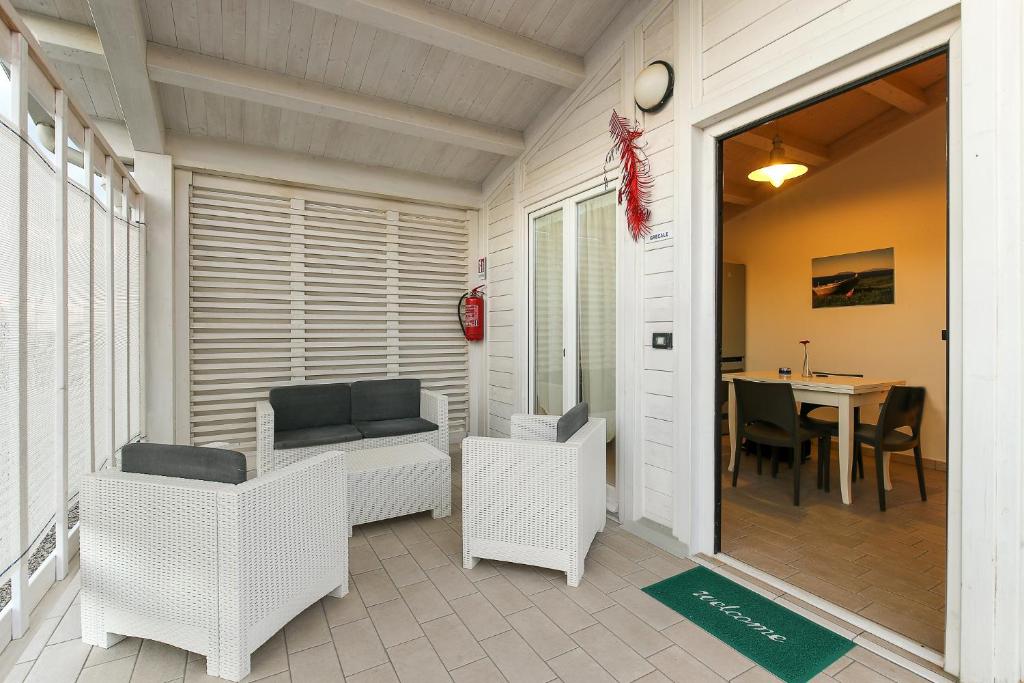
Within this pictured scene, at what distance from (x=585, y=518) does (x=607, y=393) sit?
116 centimetres

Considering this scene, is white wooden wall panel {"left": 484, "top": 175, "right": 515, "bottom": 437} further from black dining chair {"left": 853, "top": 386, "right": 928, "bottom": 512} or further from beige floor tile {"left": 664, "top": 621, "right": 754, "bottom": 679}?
black dining chair {"left": 853, "top": 386, "right": 928, "bottom": 512}

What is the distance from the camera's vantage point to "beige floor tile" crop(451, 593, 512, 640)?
2.09 metres

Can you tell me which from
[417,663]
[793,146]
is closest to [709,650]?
[417,663]

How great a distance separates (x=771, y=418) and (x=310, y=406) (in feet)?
12.1

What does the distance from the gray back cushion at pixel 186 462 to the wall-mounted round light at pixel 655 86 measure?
282cm

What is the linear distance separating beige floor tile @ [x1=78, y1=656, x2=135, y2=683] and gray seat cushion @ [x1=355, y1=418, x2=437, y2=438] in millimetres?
2116

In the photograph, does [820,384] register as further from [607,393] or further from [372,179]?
[372,179]

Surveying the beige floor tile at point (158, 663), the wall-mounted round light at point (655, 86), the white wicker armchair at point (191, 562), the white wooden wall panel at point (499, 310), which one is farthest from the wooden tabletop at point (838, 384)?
the beige floor tile at point (158, 663)

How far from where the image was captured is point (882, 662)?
1896 mm

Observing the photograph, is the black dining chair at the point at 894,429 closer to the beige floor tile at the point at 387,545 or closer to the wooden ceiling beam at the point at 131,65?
the beige floor tile at the point at 387,545

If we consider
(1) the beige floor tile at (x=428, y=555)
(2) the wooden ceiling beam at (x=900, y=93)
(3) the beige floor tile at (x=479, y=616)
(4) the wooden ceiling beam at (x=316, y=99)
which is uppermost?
(2) the wooden ceiling beam at (x=900, y=93)

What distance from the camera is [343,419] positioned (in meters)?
4.34

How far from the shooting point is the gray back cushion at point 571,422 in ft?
8.41

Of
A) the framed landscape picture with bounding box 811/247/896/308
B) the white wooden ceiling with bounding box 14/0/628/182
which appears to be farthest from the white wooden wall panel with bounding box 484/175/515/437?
the framed landscape picture with bounding box 811/247/896/308
